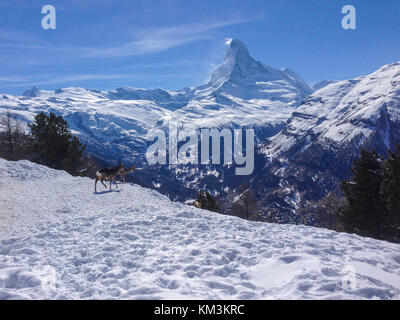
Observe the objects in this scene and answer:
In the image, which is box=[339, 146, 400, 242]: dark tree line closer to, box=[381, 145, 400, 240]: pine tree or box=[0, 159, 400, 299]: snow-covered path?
box=[381, 145, 400, 240]: pine tree

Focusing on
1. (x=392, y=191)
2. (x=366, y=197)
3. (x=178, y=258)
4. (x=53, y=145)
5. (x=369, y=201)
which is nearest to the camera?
(x=178, y=258)

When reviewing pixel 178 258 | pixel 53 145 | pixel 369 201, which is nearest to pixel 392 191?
pixel 369 201

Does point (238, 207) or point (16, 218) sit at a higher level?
point (16, 218)

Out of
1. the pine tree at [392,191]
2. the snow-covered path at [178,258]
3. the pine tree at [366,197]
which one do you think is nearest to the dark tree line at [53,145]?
the snow-covered path at [178,258]

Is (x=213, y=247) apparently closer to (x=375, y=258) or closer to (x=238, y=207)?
(x=375, y=258)

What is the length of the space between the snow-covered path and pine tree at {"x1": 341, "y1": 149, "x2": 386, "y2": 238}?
78.6ft

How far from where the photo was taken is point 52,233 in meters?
13.4

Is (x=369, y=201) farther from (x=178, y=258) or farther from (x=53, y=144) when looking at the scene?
(x=53, y=144)

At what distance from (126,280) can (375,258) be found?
8.68 meters

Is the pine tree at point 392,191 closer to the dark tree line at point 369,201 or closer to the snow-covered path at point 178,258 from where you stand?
the dark tree line at point 369,201

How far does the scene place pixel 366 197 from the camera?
1363 inches

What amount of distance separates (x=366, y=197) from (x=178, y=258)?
103 feet

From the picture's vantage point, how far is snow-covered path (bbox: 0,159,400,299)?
8211mm
